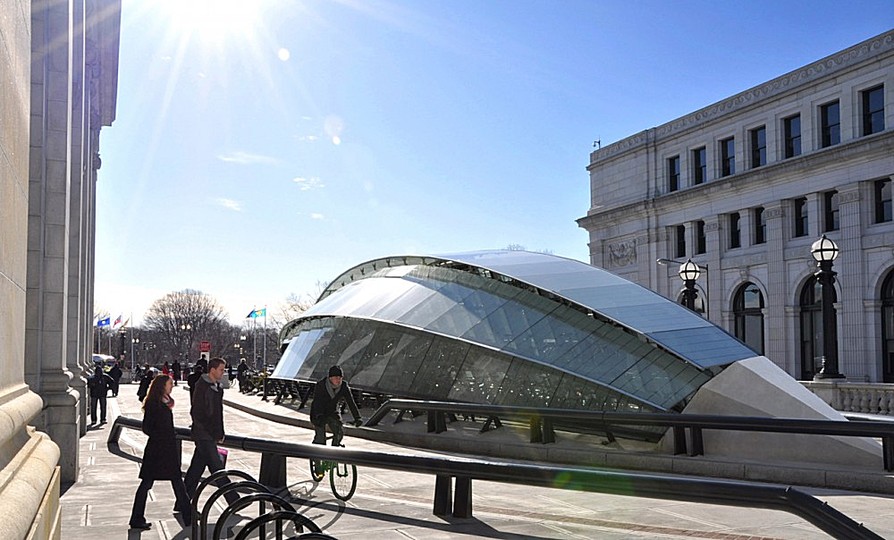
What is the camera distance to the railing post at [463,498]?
7.96 m

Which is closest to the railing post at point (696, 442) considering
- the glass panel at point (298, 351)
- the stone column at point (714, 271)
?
the glass panel at point (298, 351)

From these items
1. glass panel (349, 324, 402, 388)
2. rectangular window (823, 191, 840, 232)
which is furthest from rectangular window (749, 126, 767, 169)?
glass panel (349, 324, 402, 388)

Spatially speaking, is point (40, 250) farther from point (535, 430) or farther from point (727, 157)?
point (727, 157)

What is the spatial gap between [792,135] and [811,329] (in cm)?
993

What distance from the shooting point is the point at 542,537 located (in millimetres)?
7148

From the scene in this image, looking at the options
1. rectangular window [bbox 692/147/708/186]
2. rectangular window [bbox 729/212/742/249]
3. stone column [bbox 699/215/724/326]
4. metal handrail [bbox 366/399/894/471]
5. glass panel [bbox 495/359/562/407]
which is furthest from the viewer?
rectangular window [bbox 692/147/708/186]

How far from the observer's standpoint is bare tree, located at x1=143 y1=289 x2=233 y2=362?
126m

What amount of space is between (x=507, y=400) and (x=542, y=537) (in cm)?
965

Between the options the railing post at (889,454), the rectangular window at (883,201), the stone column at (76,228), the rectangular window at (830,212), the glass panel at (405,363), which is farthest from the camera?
the rectangular window at (830,212)

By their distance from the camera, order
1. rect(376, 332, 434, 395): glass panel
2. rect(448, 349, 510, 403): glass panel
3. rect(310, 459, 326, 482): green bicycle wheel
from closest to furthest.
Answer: rect(310, 459, 326, 482): green bicycle wheel → rect(448, 349, 510, 403): glass panel → rect(376, 332, 434, 395): glass panel

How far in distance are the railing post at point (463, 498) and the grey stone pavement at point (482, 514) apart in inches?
3.9

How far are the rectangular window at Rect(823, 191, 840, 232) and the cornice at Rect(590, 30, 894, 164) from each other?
18.6ft

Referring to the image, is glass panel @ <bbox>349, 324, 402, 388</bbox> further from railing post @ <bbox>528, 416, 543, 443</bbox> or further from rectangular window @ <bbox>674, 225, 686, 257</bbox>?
rectangular window @ <bbox>674, 225, 686, 257</bbox>

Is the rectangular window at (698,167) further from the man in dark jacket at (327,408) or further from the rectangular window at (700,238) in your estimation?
the man in dark jacket at (327,408)
